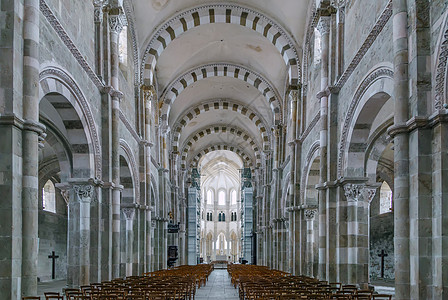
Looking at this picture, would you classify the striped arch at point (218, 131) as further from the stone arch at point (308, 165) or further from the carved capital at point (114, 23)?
the carved capital at point (114, 23)

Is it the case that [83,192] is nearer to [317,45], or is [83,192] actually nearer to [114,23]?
[114,23]

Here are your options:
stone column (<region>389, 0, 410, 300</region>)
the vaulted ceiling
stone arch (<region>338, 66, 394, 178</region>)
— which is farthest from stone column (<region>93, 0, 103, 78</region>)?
stone column (<region>389, 0, 410, 300</region>)

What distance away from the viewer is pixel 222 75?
3634 centimetres

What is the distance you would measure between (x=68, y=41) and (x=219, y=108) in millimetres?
28529

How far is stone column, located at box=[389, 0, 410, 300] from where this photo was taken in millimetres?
10774

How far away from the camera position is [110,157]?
18.8 metres

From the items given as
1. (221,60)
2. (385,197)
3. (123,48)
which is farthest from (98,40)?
(385,197)

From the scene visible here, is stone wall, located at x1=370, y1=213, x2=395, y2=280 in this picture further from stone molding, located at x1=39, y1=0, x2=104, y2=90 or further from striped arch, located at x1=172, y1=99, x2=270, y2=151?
stone molding, located at x1=39, y1=0, x2=104, y2=90

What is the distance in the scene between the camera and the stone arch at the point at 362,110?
1358cm

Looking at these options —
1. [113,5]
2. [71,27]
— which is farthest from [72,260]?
[113,5]

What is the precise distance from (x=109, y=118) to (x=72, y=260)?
208 inches

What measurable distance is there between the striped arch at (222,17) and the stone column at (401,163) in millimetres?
16181

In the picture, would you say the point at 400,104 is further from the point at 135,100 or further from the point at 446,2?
the point at 135,100

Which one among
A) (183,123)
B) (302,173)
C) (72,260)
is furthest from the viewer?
(183,123)
